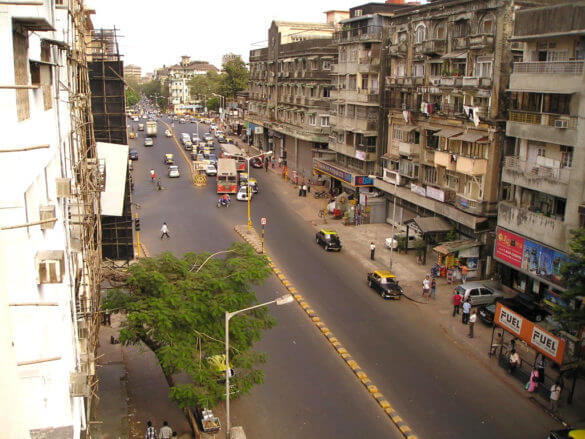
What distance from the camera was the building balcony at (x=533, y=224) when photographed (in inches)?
982

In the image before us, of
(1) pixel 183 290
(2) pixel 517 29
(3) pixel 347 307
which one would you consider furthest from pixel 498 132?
(1) pixel 183 290

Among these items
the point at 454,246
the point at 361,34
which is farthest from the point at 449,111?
the point at 361,34

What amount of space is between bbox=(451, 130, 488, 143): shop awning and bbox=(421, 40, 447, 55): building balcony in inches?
238

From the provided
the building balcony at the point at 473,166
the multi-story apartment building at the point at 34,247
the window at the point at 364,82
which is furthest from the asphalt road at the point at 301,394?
the window at the point at 364,82

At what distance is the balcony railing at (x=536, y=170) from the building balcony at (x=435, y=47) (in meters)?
9.95

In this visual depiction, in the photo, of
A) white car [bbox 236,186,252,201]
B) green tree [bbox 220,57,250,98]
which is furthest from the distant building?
white car [bbox 236,186,252,201]

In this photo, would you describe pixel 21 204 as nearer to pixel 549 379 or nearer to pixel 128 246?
pixel 549 379

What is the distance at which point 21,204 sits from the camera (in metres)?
7.87

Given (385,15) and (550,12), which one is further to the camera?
(385,15)

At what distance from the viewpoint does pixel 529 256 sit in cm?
2702

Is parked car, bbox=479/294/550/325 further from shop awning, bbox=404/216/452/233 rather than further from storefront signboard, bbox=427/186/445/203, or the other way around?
storefront signboard, bbox=427/186/445/203

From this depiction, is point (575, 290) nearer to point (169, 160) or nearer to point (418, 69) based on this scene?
point (418, 69)

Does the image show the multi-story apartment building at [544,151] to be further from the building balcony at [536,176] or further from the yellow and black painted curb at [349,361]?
the yellow and black painted curb at [349,361]

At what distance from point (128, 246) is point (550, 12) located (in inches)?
951
